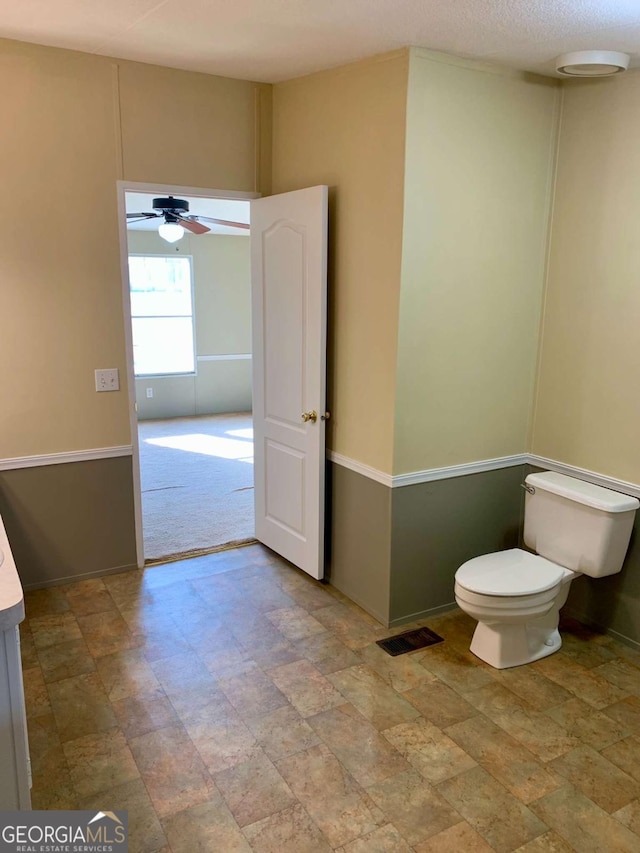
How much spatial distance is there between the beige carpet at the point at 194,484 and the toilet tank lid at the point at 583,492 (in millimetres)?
1829

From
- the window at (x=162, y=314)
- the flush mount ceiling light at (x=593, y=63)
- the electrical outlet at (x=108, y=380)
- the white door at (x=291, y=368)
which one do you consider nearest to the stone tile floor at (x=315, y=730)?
the white door at (x=291, y=368)

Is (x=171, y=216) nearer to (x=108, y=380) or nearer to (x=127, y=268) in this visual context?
(x=127, y=268)

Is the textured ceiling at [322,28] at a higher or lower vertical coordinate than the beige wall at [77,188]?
higher

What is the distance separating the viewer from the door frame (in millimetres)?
3213

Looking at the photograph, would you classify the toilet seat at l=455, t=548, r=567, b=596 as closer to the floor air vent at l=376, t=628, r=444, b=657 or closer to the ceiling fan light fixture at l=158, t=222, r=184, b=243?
the floor air vent at l=376, t=628, r=444, b=657

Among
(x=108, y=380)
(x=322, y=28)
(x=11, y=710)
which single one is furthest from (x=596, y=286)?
(x=11, y=710)

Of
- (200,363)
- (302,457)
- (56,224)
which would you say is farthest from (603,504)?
(200,363)

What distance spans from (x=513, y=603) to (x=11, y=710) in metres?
1.81

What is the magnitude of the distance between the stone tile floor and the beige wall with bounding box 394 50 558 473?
918 millimetres

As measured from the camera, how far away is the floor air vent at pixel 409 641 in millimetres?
2848

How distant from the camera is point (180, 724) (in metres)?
2.36

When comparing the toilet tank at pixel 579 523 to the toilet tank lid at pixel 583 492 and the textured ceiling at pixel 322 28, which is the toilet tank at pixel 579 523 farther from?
the textured ceiling at pixel 322 28

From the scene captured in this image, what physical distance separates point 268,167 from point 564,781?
3.09 m

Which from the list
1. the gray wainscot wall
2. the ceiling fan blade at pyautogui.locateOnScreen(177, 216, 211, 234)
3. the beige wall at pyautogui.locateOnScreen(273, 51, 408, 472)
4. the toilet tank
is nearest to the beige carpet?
the gray wainscot wall
